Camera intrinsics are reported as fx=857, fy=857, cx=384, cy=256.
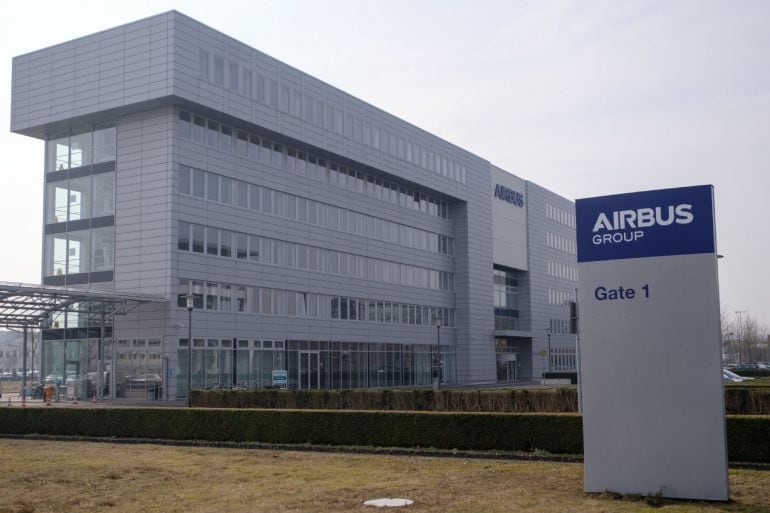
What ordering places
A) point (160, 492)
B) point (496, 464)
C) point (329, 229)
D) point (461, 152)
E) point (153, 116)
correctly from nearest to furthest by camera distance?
1. point (160, 492)
2. point (496, 464)
3. point (153, 116)
4. point (329, 229)
5. point (461, 152)

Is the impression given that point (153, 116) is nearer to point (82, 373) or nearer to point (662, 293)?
point (82, 373)

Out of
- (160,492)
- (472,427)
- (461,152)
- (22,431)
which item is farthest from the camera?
(461,152)

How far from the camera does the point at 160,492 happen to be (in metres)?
14.9

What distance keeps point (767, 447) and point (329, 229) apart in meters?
41.4

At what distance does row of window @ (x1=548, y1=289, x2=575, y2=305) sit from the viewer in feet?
292

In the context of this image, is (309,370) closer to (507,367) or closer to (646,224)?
(507,367)

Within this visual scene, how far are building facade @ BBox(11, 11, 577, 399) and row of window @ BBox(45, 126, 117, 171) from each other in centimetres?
9

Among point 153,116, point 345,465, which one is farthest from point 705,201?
point 153,116

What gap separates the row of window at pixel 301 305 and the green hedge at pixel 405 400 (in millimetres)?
13245

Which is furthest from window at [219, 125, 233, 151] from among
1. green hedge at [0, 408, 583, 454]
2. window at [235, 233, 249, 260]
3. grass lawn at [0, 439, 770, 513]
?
grass lawn at [0, 439, 770, 513]

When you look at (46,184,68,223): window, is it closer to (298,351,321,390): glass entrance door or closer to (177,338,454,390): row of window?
(177,338,454,390): row of window

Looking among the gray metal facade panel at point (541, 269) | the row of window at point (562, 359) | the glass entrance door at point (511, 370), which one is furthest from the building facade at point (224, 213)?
the row of window at point (562, 359)

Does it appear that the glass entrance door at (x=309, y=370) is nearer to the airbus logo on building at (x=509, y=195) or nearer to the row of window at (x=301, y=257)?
the row of window at (x=301, y=257)

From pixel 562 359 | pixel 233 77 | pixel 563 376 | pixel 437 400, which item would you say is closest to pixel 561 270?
pixel 562 359
